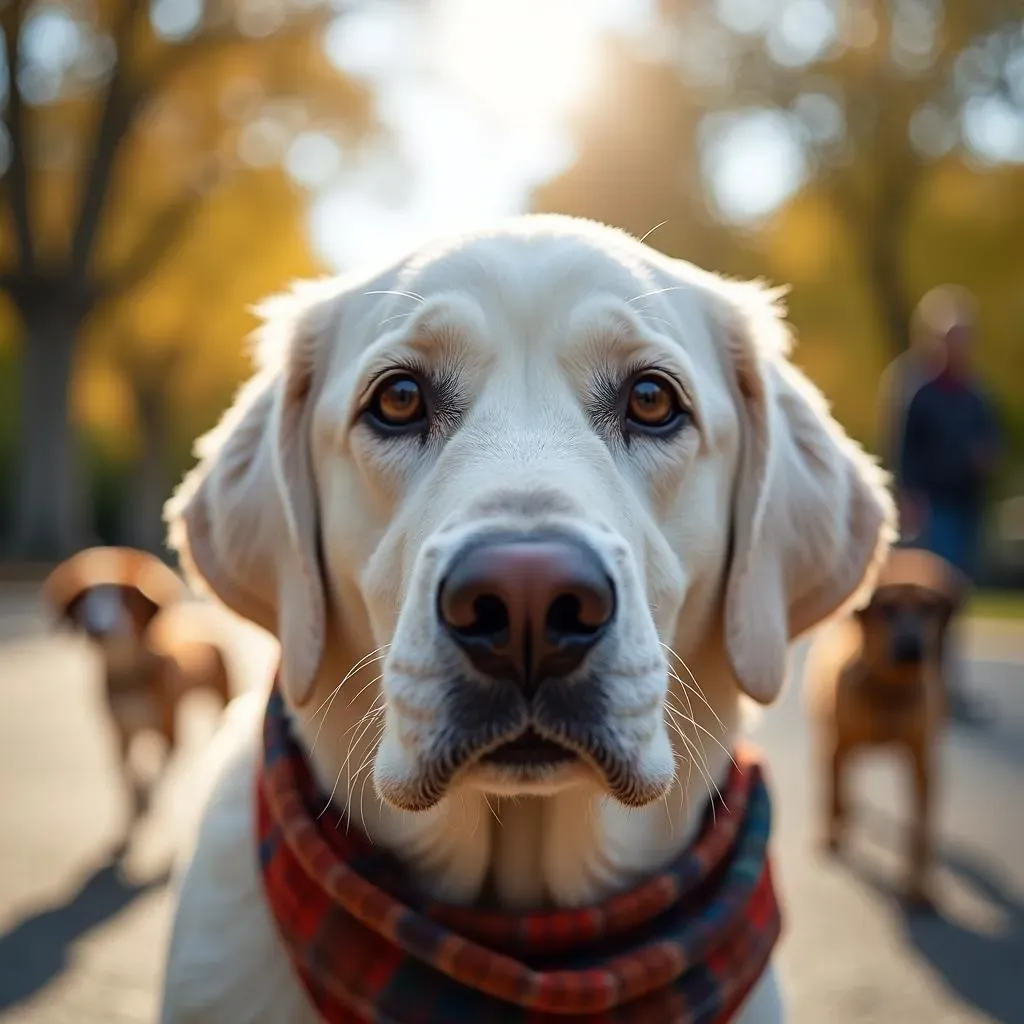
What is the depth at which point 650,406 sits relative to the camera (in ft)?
7.60

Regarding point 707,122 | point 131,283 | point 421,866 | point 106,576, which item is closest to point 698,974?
point 421,866

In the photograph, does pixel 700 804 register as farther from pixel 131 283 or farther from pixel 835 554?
pixel 131 283

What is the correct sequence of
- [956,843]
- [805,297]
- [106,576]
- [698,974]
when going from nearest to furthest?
[698,974]
[956,843]
[106,576]
[805,297]

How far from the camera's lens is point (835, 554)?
2.60 m

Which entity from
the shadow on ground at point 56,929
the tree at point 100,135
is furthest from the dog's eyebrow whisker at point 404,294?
the tree at point 100,135

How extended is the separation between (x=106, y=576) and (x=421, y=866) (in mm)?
3890

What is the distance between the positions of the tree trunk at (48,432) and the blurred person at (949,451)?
14.3 meters

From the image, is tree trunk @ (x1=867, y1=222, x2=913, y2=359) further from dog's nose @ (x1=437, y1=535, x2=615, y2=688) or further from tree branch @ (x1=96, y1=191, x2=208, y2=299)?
dog's nose @ (x1=437, y1=535, x2=615, y2=688)

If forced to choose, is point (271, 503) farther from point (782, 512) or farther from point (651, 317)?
point (782, 512)

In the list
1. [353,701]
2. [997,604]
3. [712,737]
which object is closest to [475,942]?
[353,701]

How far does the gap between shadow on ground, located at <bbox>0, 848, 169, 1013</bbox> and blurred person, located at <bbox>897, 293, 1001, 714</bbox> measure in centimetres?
524

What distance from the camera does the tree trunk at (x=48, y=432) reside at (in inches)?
716

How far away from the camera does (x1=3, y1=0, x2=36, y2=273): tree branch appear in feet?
58.4

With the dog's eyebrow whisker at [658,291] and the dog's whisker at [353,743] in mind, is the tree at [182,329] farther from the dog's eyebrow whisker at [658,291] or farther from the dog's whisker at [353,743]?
the dog's whisker at [353,743]
